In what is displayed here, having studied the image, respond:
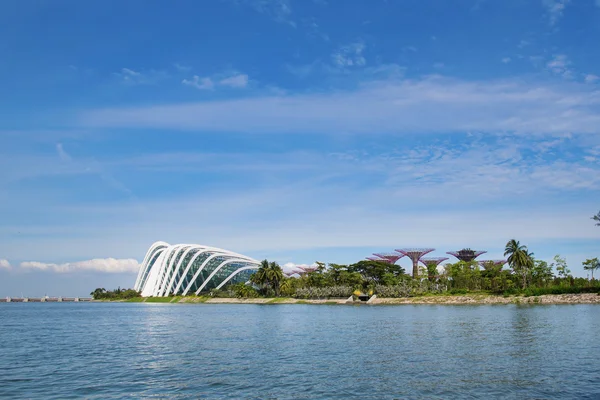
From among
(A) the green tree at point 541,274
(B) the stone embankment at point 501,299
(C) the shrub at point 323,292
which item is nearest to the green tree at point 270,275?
(C) the shrub at point 323,292

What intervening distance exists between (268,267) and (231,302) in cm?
1406

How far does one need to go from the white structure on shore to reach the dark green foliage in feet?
10.2

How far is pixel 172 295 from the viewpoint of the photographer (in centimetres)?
14425

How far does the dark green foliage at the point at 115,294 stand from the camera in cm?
16225

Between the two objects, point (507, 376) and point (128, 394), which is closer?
point (128, 394)

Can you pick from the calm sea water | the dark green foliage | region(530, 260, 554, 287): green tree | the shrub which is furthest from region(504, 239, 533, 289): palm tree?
the dark green foliage

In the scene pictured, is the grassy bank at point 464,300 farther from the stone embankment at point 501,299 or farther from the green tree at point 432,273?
the green tree at point 432,273

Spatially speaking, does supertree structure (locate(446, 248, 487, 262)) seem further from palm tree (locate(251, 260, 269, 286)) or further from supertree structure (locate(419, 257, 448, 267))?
palm tree (locate(251, 260, 269, 286))

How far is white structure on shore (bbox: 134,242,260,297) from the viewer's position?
14588cm

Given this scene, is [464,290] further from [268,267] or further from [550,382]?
[550,382]

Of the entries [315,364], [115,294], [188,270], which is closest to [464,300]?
[315,364]

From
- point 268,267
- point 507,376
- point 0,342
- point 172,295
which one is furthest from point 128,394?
point 172,295

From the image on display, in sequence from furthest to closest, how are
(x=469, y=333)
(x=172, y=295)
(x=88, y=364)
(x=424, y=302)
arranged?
(x=172, y=295)
(x=424, y=302)
(x=469, y=333)
(x=88, y=364)

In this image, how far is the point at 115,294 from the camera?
173 metres
